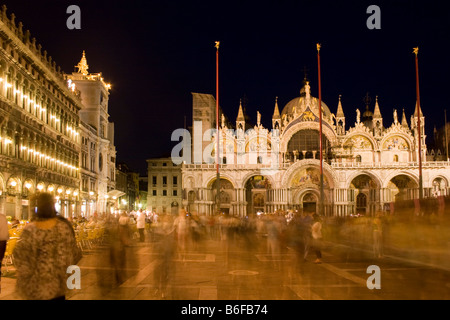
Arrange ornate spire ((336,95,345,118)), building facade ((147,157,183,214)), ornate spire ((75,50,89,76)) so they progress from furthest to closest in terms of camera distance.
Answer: building facade ((147,157,183,214)) → ornate spire ((336,95,345,118)) → ornate spire ((75,50,89,76))

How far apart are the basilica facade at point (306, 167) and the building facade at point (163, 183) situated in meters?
19.6

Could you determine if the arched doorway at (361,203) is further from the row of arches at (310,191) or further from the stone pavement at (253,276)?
the stone pavement at (253,276)

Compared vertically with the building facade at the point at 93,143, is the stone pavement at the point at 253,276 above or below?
below

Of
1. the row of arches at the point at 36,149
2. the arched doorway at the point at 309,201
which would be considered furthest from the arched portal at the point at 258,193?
the row of arches at the point at 36,149

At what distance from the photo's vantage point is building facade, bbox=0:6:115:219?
30969 millimetres

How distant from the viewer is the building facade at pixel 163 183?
296 ft

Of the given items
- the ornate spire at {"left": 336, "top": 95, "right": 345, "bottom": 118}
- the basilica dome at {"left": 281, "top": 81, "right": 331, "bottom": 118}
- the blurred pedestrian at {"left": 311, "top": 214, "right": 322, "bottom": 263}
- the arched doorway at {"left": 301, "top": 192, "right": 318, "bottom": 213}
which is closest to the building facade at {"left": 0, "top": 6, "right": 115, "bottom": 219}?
the blurred pedestrian at {"left": 311, "top": 214, "right": 322, "bottom": 263}

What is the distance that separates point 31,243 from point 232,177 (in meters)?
61.2

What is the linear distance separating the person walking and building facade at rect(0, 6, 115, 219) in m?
26.0

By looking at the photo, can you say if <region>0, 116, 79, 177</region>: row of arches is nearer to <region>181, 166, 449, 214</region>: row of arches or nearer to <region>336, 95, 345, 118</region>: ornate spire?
<region>181, 166, 449, 214</region>: row of arches

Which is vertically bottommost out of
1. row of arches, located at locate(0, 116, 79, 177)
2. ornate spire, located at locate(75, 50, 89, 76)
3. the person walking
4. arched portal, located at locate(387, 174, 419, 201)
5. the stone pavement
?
the stone pavement

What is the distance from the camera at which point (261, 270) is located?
1545cm

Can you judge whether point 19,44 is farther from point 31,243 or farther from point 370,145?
point 370,145
